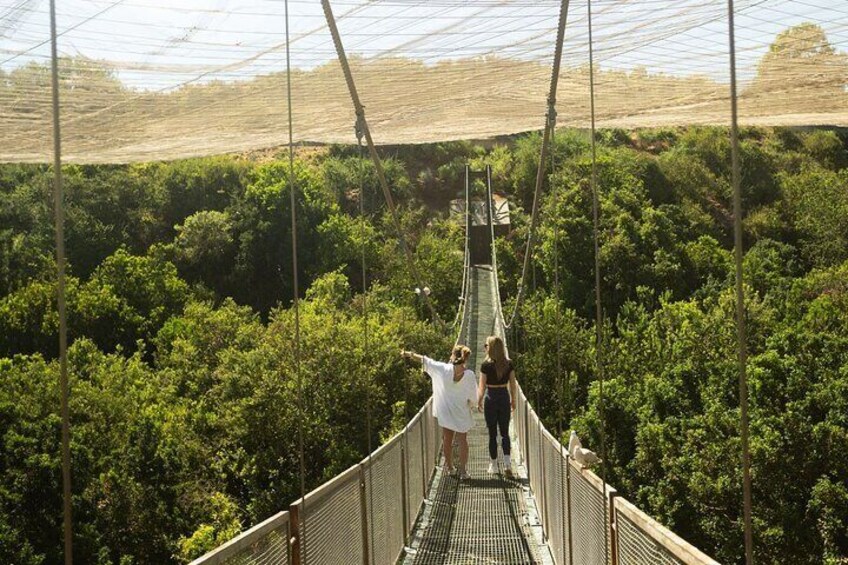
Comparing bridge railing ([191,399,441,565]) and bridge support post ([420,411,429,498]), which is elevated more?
bridge railing ([191,399,441,565])

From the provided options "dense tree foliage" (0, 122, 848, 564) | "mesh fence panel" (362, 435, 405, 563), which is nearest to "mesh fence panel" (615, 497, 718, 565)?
"mesh fence panel" (362, 435, 405, 563)

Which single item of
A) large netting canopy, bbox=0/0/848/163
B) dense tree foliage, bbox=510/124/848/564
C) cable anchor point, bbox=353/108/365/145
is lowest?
dense tree foliage, bbox=510/124/848/564

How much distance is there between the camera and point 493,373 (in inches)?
221

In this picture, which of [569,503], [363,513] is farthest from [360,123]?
[569,503]

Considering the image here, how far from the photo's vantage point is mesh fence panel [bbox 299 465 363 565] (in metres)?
2.70

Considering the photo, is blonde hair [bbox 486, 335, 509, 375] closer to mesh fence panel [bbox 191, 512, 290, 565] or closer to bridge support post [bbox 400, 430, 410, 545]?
bridge support post [bbox 400, 430, 410, 545]

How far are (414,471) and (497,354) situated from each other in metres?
0.79

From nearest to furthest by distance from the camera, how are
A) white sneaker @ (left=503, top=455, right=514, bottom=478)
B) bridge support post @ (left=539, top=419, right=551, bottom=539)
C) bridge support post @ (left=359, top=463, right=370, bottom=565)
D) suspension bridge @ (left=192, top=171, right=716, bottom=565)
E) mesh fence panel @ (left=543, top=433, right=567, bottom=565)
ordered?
1. suspension bridge @ (left=192, top=171, right=716, bottom=565)
2. bridge support post @ (left=359, top=463, right=370, bottom=565)
3. mesh fence panel @ (left=543, top=433, right=567, bottom=565)
4. bridge support post @ (left=539, top=419, right=551, bottom=539)
5. white sneaker @ (left=503, top=455, right=514, bottom=478)

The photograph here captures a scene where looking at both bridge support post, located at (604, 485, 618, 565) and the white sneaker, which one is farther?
the white sneaker

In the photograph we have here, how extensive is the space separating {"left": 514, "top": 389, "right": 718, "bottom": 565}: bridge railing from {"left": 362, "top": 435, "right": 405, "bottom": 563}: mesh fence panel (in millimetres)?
691

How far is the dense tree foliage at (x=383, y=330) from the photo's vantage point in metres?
12.8

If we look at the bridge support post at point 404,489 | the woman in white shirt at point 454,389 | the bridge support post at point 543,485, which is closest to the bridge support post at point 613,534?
the bridge support post at point 543,485

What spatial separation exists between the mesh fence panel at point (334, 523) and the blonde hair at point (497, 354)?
2.04m

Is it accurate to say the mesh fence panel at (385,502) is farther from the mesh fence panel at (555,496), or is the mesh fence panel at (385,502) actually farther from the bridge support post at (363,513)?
the mesh fence panel at (555,496)
